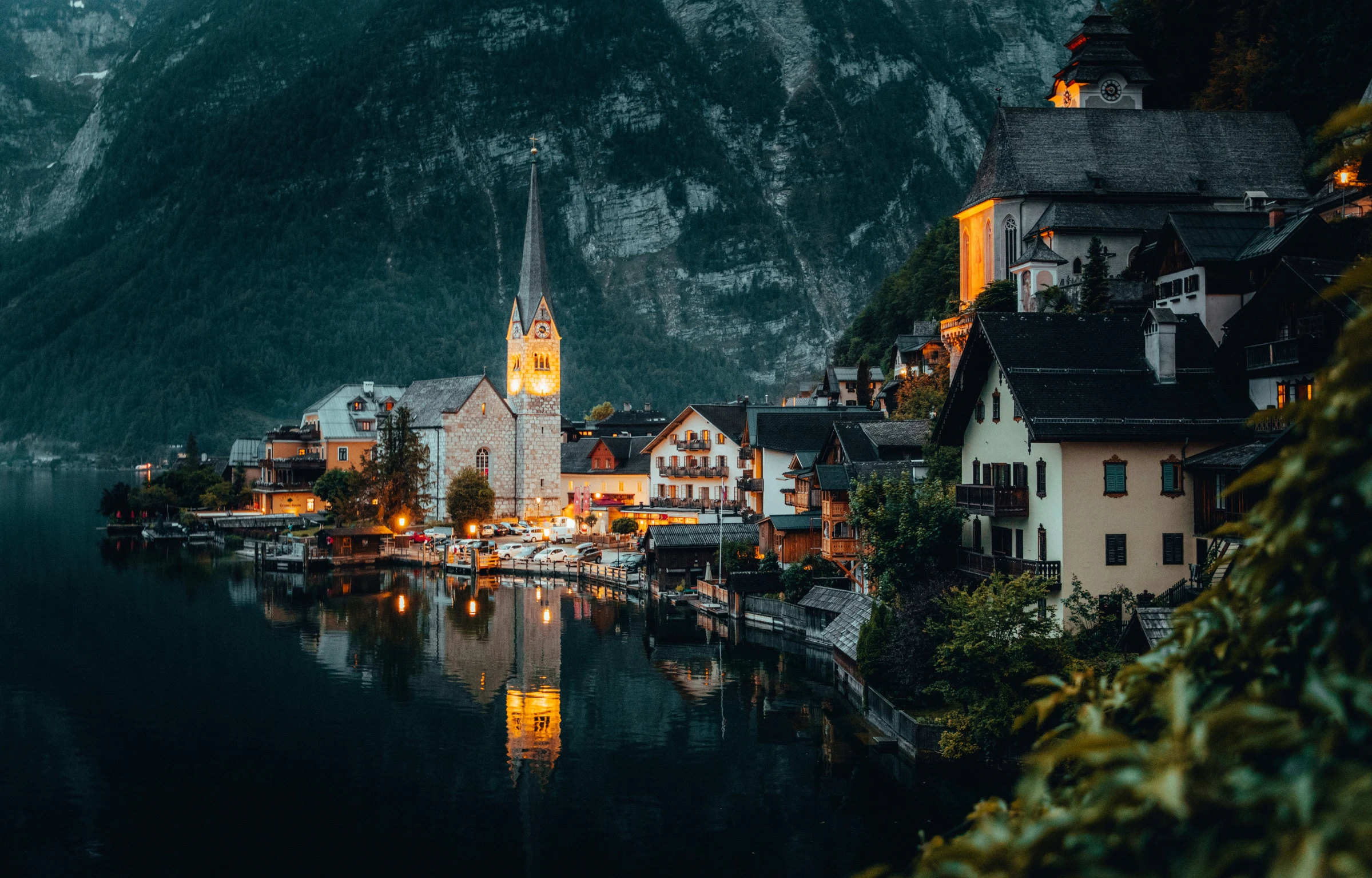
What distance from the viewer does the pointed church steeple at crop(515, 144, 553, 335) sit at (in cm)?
11131

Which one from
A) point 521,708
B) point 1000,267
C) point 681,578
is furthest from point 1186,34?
point 521,708

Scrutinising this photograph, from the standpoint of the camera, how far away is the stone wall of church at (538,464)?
10762 cm

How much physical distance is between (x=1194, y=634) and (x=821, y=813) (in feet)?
79.4

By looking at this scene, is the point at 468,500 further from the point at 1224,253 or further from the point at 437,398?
the point at 1224,253

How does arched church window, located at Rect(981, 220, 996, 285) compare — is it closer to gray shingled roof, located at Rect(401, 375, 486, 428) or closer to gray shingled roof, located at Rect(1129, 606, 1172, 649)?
gray shingled roof, located at Rect(1129, 606, 1172, 649)

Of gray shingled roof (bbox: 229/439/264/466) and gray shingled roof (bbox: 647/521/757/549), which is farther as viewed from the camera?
gray shingled roof (bbox: 229/439/264/466)

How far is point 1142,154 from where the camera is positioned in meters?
69.9

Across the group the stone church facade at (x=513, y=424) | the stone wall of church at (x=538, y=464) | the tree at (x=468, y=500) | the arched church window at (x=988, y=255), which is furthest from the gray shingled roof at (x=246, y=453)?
the arched church window at (x=988, y=255)

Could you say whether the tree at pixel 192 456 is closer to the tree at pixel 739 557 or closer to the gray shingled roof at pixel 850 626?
the tree at pixel 739 557

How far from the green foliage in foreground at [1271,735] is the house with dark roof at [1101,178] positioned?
60.0m

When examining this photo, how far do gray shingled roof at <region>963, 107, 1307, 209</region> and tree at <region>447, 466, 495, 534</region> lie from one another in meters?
49.4

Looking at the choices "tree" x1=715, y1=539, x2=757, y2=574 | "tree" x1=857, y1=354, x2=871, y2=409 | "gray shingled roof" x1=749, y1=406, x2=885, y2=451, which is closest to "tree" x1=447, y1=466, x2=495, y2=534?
"gray shingled roof" x1=749, y1=406, x2=885, y2=451

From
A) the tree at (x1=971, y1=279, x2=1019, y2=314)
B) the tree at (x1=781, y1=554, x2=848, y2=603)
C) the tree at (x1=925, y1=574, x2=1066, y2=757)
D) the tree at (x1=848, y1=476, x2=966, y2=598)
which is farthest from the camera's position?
the tree at (x1=971, y1=279, x2=1019, y2=314)

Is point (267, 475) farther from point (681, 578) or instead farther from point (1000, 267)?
point (1000, 267)
